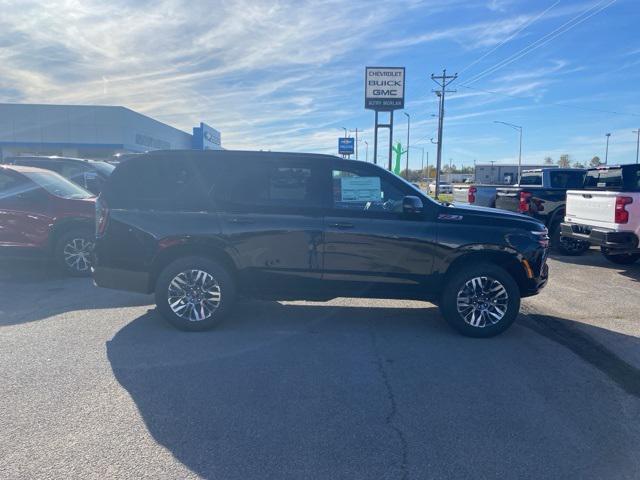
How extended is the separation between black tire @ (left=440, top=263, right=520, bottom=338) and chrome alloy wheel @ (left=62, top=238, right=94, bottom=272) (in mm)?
6020

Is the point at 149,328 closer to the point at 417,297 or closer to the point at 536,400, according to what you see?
→ the point at 417,297

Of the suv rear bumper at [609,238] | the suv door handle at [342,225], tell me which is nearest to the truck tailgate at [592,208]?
the suv rear bumper at [609,238]

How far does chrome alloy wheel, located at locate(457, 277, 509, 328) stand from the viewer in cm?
559

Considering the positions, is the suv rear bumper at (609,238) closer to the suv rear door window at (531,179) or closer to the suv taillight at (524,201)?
the suv taillight at (524,201)

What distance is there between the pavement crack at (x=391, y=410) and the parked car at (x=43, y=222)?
548 centimetres

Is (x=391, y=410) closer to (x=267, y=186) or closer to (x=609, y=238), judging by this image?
(x=267, y=186)

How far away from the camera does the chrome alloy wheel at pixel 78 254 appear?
322 inches

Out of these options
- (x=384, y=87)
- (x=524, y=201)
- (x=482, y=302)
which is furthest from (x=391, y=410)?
(x=384, y=87)

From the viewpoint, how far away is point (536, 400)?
4031mm

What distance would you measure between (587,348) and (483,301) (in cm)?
118

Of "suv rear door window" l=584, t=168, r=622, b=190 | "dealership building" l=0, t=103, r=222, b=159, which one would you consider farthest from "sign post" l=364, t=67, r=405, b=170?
"dealership building" l=0, t=103, r=222, b=159

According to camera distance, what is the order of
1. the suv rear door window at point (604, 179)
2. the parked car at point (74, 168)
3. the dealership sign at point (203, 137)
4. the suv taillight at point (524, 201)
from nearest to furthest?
the suv rear door window at point (604, 179) < the parked car at point (74, 168) < the suv taillight at point (524, 201) < the dealership sign at point (203, 137)

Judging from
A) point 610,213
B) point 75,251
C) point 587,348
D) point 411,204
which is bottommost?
point 587,348

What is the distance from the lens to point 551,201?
38.7ft
